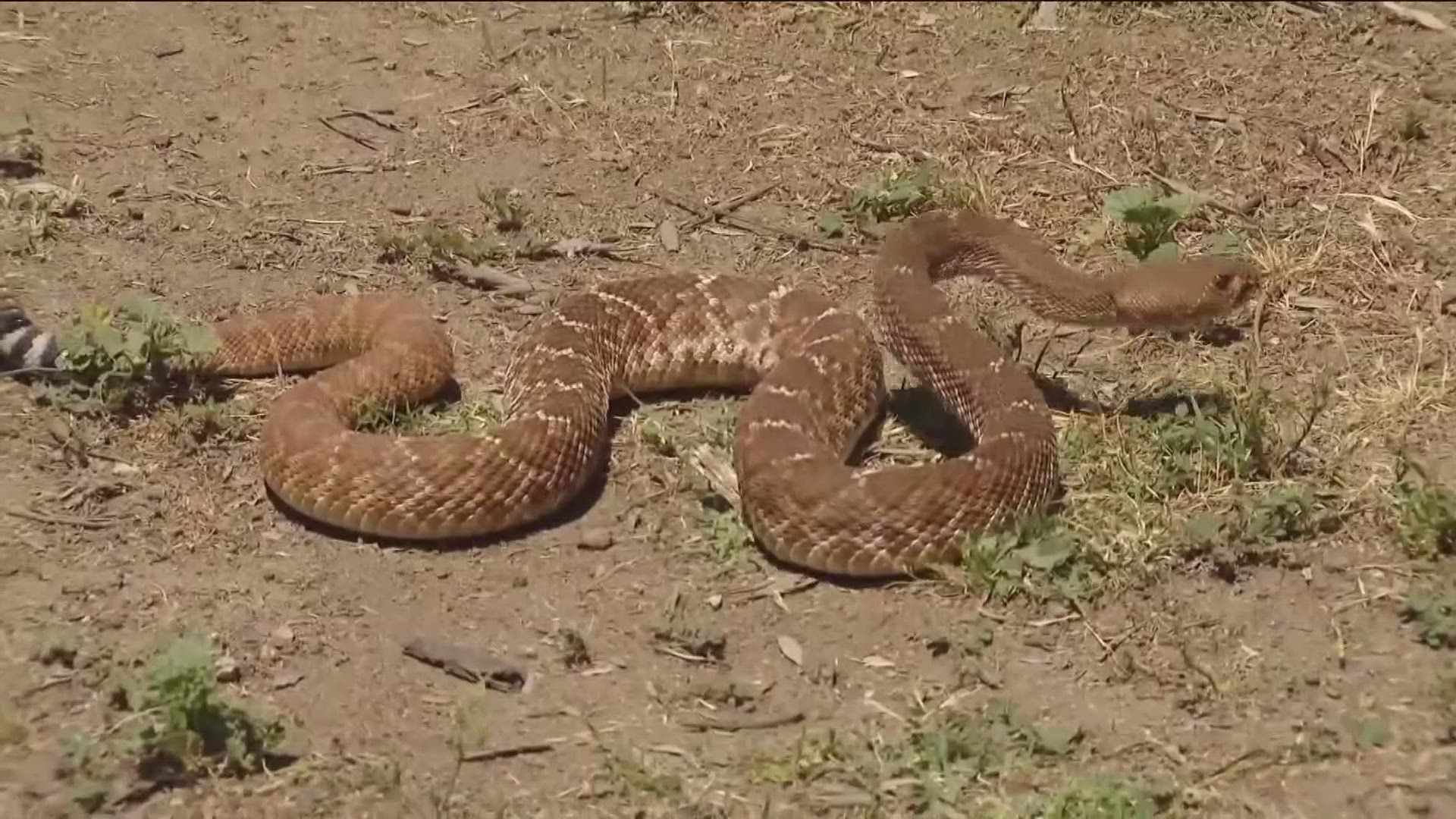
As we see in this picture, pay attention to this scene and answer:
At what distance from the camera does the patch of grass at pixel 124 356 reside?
6738 millimetres

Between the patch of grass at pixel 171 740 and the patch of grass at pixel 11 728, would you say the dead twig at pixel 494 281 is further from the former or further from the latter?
the patch of grass at pixel 11 728

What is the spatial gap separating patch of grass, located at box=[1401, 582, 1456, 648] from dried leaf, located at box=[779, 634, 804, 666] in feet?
7.42

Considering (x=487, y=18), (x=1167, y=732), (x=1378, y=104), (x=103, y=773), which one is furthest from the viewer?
(x=487, y=18)

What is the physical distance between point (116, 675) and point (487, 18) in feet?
21.2

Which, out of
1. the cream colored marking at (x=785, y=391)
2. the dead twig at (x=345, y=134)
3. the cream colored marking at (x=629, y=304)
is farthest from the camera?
the dead twig at (x=345, y=134)

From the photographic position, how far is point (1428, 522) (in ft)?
19.7

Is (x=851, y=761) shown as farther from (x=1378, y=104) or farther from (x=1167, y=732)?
(x=1378, y=104)

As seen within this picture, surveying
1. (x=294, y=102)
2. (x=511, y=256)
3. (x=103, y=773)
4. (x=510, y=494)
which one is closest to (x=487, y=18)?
(x=294, y=102)

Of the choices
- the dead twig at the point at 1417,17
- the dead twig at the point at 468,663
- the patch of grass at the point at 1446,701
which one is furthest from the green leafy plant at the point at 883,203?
the patch of grass at the point at 1446,701

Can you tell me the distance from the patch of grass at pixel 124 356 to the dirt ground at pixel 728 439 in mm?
99

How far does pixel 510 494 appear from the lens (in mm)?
6188

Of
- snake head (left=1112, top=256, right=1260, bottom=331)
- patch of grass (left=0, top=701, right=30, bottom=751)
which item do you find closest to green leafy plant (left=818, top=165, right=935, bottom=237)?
snake head (left=1112, top=256, right=1260, bottom=331)

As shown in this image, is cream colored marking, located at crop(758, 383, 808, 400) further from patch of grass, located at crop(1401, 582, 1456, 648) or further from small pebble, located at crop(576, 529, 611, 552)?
patch of grass, located at crop(1401, 582, 1456, 648)

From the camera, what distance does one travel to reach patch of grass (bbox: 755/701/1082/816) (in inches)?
195
